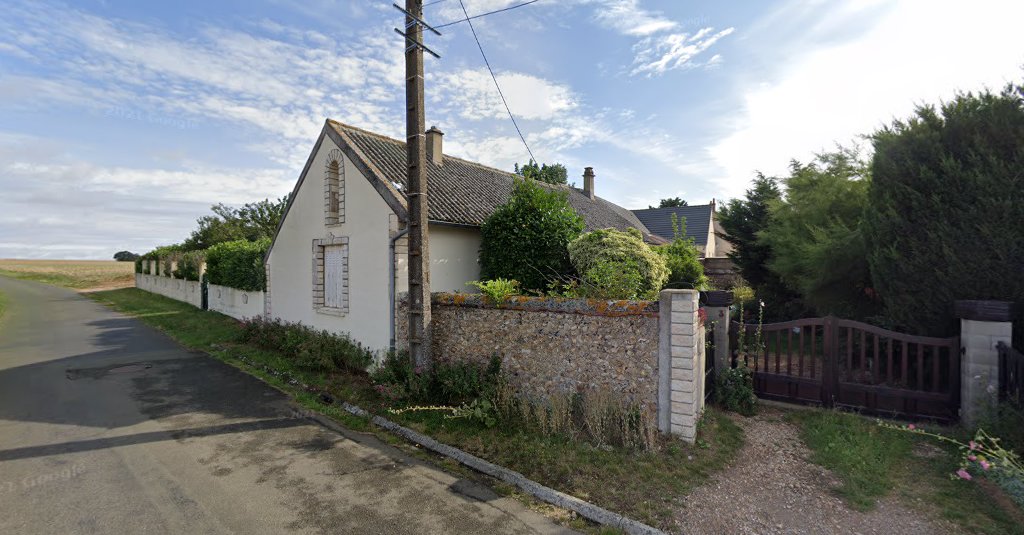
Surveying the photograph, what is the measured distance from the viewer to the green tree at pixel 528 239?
9359mm

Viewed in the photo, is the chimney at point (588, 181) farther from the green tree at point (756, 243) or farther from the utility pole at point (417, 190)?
the utility pole at point (417, 190)

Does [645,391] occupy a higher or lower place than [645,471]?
higher

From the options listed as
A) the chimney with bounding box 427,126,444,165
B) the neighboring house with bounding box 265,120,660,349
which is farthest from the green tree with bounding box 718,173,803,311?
the chimney with bounding box 427,126,444,165

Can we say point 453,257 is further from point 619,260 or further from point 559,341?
point 559,341

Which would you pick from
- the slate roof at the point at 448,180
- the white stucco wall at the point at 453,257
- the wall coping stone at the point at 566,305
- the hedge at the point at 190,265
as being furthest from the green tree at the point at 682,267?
the hedge at the point at 190,265

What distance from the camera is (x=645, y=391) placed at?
18.7 feet

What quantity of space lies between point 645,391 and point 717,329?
2.55 m

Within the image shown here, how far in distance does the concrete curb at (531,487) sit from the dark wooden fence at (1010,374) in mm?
4782

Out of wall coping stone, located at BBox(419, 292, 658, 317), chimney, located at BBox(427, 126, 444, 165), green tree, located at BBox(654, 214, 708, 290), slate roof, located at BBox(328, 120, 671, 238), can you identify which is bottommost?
wall coping stone, located at BBox(419, 292, 658, 317)

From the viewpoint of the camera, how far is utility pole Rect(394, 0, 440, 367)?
7223mm

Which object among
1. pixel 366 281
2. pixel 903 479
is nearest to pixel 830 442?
pixel 903 479

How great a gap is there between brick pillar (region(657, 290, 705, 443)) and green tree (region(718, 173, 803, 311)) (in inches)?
361

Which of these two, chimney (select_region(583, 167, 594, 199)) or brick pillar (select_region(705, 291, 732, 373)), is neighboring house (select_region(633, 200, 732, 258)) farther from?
brick pillar (select_region(705, 291, 732, 373))

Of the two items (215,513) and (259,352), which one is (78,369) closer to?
(259,352)
